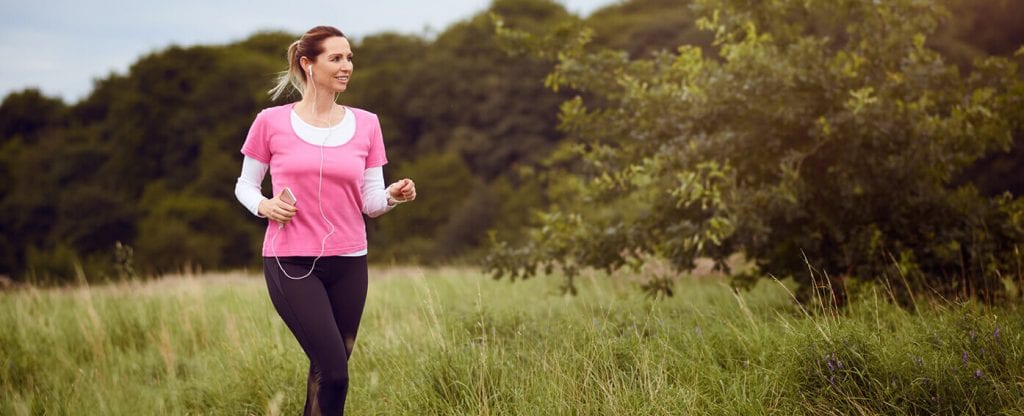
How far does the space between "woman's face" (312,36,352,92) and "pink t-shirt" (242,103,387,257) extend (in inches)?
7.9

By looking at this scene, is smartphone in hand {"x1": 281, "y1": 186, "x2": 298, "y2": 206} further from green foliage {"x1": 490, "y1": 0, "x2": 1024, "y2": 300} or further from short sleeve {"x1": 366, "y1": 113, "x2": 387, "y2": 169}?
green foliage {"x1": 490, "y1": 0, "x2": 1024, "y2": 300}

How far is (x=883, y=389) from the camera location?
142 inches

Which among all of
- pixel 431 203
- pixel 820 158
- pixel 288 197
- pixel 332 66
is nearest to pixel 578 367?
pixel 288 197

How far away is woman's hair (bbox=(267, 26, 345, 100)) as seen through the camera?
3.56 meters

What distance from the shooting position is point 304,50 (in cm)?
357

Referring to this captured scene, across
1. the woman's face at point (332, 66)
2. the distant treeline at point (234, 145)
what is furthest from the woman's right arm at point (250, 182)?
the distant treeline at point (234, 145)

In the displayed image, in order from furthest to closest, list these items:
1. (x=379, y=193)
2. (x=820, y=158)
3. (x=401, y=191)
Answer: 1. (x=820, y=158)
2. (x=379, y=193)
3. (x=401, y=191)

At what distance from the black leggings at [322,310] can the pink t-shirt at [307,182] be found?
0.07 m

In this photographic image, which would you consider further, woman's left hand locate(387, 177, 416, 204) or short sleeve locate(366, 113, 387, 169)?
short sleeve locate(366, 113, 387, 169)

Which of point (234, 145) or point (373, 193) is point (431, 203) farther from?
point (373, 193)

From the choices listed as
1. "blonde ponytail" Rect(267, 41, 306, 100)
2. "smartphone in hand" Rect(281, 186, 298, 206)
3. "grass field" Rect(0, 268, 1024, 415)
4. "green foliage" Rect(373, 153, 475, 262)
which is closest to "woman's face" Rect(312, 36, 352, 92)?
→ "blonde ponytail" Rect(267, 41, 306, 100)

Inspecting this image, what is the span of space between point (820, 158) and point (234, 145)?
31.0m

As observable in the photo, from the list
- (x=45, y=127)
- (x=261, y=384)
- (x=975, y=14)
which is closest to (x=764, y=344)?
(x=261, y=384)

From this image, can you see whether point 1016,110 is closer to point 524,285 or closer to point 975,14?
point 524,285
